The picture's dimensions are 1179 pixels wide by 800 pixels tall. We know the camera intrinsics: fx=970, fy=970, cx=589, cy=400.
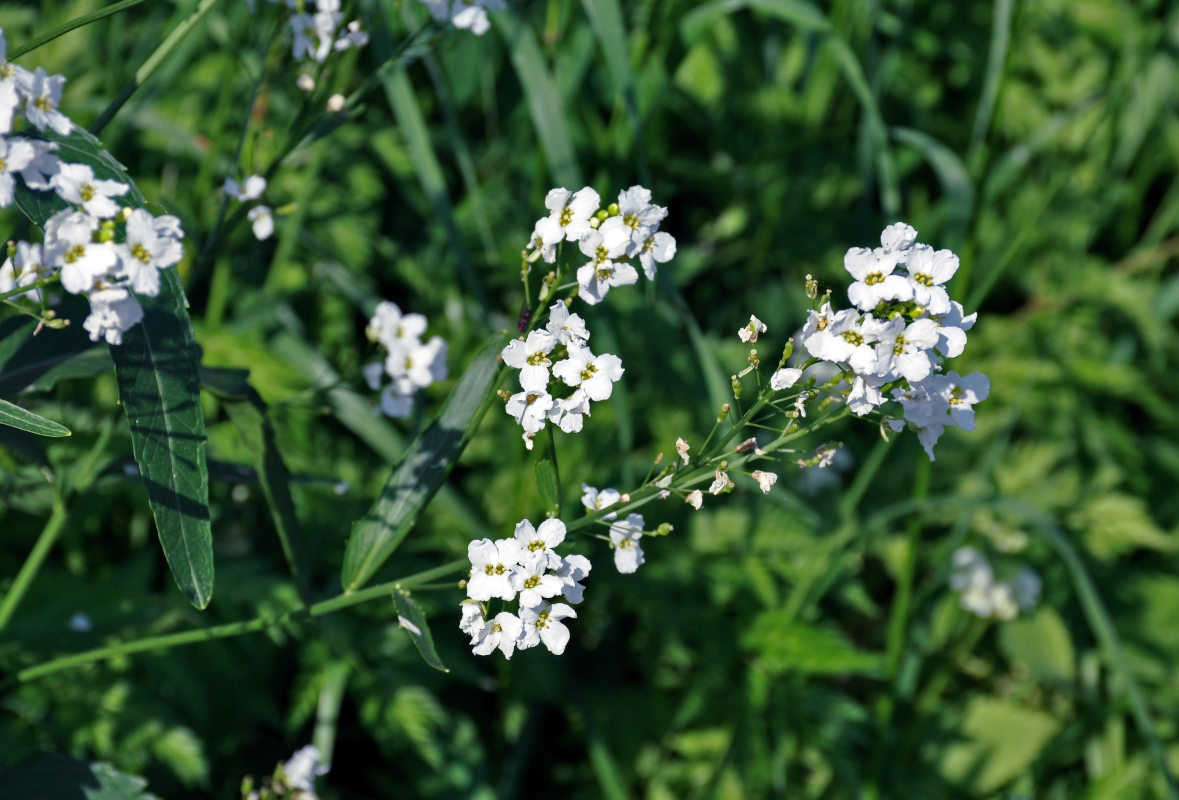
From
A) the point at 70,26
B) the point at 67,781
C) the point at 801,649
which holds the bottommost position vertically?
the point at 801,649

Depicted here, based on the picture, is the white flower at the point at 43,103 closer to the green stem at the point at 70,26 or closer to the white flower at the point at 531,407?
the green stem at the point at 70,26

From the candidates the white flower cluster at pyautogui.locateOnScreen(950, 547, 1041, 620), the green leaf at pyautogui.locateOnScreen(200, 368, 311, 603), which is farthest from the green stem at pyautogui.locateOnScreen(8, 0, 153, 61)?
the white flower cluster at pyautogui.locateOnScreen(950, 547, 1041, 620)

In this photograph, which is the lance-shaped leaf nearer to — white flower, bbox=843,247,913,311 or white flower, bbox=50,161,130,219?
white flower, bbox=50,161,130,219

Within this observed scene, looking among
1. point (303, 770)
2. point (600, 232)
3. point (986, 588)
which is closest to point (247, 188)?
point (600, 232)

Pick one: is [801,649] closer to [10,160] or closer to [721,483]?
[721,483]

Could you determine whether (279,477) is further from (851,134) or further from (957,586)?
(851,134)

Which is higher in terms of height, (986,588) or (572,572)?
(572,572)
